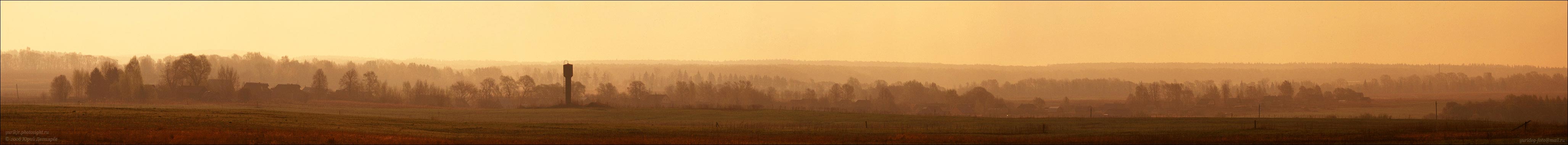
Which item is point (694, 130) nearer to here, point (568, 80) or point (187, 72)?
point (568, 80)

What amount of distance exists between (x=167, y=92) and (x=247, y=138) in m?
98.1

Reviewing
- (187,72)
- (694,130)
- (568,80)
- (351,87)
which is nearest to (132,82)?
(187,72)

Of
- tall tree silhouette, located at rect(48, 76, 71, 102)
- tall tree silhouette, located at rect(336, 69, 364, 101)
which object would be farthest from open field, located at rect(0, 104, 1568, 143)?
tall tree silhouette, located at rect(336, 69, 364, 101)

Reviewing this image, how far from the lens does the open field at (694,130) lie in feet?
157

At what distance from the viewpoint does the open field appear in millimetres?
48000

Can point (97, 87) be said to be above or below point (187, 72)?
below

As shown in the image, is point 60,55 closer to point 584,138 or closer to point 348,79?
point 348,79

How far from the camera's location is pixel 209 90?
12975cm

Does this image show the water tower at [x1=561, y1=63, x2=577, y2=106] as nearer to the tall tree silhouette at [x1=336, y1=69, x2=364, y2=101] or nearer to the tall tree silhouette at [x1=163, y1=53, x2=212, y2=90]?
the tall tree silhouette at [x1=336, y1=69, x2=364, y2=101]

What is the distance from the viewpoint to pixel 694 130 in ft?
203

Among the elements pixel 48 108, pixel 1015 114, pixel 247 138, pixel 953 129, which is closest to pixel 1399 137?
pixel 953 129

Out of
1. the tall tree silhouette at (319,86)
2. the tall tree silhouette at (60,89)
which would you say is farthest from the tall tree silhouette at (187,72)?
the tall tree silhouette at (60,89)

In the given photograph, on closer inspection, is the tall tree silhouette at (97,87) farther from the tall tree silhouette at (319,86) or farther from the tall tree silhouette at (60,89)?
the tall tree silhouette at (319,86)

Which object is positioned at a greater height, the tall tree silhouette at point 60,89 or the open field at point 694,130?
the tall tree silhouette at point 60,89
